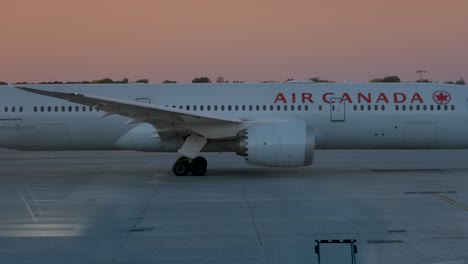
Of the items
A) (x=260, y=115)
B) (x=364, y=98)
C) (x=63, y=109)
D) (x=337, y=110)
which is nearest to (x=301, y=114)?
(x=337, y=110)

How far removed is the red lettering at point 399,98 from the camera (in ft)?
74.3

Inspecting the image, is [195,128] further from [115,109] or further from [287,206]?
[287,206]

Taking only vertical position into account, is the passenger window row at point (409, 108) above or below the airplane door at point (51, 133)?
above

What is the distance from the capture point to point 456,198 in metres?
16.0

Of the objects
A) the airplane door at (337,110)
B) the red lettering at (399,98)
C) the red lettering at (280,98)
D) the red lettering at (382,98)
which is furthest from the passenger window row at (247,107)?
the red lettering at (399,98)

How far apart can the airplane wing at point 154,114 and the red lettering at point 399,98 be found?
515 cm

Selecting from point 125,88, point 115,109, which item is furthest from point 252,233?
point 125,88

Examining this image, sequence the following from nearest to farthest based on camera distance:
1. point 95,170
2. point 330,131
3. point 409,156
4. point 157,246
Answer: point 157,246, point 330,131, point 95,170, point 409,156

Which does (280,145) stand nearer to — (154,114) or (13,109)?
(154,114)

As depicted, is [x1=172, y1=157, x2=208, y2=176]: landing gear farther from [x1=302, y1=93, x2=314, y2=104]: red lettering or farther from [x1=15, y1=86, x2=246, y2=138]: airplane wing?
[x1=302, y1=93, x2=314, y2=104]: red lettering

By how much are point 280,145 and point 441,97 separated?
6.17m

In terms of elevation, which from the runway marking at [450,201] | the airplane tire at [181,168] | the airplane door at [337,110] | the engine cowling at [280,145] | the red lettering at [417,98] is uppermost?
the red lettering at [417,98]

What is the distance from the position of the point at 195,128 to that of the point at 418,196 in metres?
7.27

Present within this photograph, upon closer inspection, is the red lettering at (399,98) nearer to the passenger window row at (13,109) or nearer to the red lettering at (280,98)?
the red lettering at (280,98)
